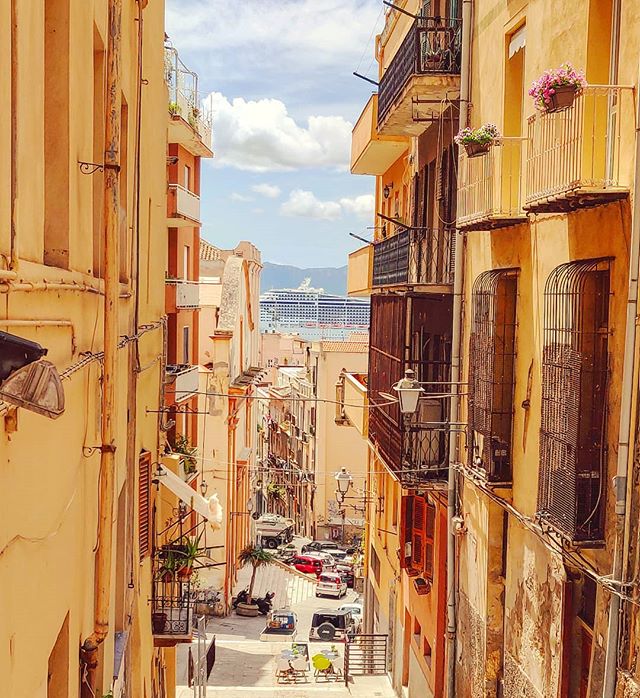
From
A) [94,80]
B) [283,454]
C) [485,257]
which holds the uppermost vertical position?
[94,80]

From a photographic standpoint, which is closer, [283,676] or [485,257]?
[485,257]

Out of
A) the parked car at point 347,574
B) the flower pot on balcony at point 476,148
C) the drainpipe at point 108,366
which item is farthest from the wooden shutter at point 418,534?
the parked car at point 347,574

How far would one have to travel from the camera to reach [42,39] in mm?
4930

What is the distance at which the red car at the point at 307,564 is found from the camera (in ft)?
152

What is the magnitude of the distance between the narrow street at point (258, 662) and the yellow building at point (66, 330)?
9.63m

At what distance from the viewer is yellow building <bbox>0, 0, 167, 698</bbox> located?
13.1 ft

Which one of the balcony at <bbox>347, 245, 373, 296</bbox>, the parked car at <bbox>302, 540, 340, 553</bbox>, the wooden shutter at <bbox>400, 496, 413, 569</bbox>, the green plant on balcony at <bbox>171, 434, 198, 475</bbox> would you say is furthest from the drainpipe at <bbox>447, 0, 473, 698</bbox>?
the parked car at <bbox>302, 540, 340, 553</bbox>

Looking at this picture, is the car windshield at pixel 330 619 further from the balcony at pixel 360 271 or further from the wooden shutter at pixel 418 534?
the wooden shutter at pixel 418 534

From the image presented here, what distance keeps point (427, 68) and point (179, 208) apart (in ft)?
36.7

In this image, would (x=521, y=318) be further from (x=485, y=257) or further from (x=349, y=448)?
(x=349, y=448)

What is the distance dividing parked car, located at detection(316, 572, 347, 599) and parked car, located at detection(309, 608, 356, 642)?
19.2ft

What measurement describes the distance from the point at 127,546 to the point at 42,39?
641cm

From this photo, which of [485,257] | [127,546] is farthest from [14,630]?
[485,257]

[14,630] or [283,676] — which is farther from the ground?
[14,630]
